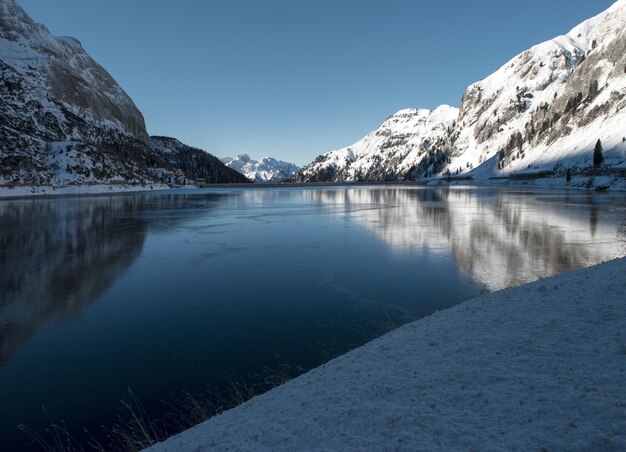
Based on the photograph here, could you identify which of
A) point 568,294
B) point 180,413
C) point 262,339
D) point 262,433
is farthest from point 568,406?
point 262,339

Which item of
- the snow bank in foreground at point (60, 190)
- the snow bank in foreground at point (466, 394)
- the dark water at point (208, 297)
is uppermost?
the snow bank in foreground at point (60, 190)

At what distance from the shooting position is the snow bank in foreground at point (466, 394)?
496 cm

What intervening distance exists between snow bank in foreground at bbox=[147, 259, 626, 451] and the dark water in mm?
3141

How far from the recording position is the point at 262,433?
227 inches

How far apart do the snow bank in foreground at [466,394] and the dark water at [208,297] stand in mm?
3141

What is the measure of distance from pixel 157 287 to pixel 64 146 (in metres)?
168

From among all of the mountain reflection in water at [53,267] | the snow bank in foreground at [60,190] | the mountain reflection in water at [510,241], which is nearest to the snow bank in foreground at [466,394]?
the mountain reflection in water at [510,241]

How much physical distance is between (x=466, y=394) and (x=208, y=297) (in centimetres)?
1276

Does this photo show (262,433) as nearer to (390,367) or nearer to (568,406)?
(390,367)

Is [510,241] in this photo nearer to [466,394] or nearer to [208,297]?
[208,297]

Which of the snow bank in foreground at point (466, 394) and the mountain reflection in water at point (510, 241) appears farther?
the mountain reflection in water at point (510, 241)

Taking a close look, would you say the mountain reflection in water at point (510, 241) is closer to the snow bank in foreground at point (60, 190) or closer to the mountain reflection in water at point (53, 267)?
the mountain reflection in water at point (53, 267)

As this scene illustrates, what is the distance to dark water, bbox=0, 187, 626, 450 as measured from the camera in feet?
32.2

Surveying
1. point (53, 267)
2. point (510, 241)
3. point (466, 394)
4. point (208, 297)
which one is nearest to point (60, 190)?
point (53, 267)
